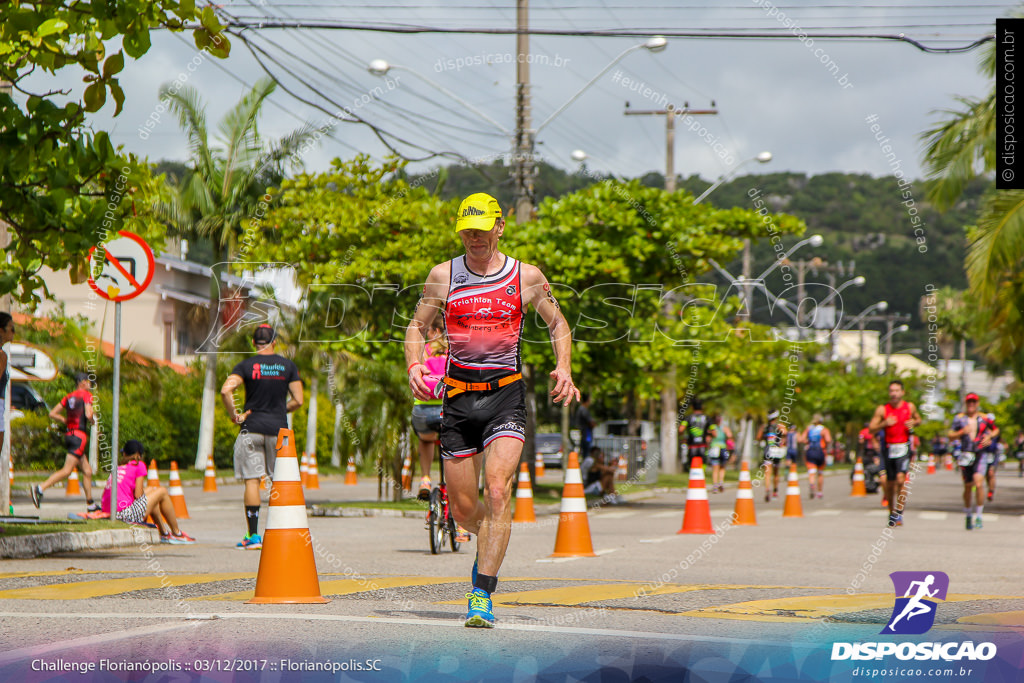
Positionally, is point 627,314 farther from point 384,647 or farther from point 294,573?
point 384,647

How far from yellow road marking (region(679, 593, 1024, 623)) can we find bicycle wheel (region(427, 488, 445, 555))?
428cm

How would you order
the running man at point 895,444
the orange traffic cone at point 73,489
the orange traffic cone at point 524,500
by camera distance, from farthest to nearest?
the orange traffic cone at point 73,489
the running man at point 895,444
the orange traffic cone at point 524,500

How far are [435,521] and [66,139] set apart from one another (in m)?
4.64


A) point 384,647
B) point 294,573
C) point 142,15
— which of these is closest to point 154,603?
point 294,573

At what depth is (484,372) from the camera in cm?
617

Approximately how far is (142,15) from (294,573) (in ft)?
12.1

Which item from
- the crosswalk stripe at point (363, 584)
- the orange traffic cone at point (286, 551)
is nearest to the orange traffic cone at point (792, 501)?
the crosswalk stripe at point (363, 584)

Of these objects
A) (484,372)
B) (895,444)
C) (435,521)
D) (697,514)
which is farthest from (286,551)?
(895,444)

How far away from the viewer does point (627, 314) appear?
20.9 meters

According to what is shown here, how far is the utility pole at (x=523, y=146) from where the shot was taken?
2061 centimetres

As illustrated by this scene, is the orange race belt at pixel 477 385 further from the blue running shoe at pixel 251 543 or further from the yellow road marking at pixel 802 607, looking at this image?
the blue running shoe at pixel 251 543

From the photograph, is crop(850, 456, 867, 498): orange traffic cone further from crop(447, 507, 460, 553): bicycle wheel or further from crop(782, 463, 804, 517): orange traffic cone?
crop(447, 507, 460, 553): bicycle wheel

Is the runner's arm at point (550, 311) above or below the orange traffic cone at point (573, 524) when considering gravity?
above

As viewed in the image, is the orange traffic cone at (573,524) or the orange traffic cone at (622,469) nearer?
the orange traffic cone at (573,524)
